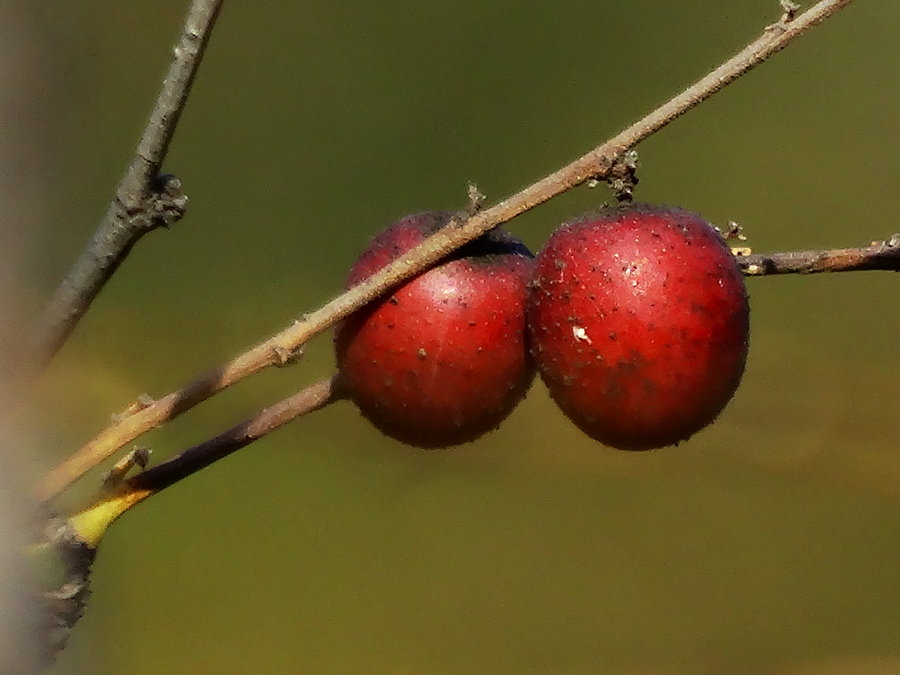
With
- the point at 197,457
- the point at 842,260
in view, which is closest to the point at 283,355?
the point at 197,457

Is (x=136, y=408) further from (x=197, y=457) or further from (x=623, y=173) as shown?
(x=623, y=173)

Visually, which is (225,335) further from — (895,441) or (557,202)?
(895,441)

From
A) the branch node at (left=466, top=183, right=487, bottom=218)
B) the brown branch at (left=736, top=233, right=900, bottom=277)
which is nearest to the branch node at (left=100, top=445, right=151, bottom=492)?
the branch node at (left=466, top=183, right=487, bottom=218)

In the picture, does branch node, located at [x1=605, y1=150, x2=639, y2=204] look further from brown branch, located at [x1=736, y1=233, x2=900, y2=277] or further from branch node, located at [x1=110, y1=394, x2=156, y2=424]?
branch node, located at [x1=110, y1=394, x2=156, y2=424]

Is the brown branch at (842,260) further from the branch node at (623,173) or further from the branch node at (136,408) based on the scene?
the branch node at (136,408)

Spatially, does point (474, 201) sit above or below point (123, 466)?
above

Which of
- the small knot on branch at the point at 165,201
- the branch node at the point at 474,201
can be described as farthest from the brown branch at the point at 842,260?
the small knot on branch at the point at 165,201
